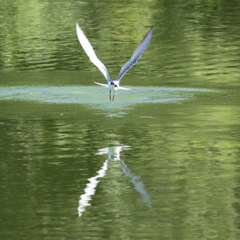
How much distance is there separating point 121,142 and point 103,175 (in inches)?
70.2

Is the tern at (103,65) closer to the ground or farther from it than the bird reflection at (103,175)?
farther from it

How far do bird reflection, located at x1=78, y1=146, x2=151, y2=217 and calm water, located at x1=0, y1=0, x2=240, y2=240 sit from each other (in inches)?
0.4

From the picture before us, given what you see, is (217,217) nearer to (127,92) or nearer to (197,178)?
(197,178)

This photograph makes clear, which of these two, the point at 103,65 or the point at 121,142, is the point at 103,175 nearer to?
the point at 121,142

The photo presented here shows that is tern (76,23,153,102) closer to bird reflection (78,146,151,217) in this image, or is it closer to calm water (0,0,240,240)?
calm water (0,0,240,240)

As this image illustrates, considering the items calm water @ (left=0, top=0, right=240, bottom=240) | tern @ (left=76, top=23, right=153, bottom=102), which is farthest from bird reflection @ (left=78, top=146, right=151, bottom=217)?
tern @ (left=76, top=23, right=153, bottom=102)

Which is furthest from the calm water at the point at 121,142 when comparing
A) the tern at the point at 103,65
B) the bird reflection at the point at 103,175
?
the tern at the point at 103,65

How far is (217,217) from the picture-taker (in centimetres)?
778

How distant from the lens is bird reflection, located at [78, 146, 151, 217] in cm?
830

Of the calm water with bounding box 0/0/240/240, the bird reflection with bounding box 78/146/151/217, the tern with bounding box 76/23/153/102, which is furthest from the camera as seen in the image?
the tern with bounding box 76/23/153/102

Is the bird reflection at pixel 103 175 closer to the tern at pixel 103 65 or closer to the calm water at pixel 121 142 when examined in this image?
the calm water at pixel 121 142

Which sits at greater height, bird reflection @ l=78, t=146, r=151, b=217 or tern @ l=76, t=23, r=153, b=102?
tern @ l=76, t=23, r=153, b=102

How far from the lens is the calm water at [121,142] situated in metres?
7.74

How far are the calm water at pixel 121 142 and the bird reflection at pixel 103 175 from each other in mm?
11
